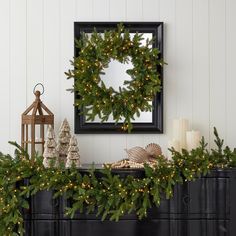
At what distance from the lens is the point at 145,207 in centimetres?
334

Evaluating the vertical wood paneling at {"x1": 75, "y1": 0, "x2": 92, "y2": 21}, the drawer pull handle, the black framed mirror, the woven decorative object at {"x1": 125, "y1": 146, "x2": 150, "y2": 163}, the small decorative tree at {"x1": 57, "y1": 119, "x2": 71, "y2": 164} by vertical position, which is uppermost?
the vertical wood paneling at {"x1": 75, "y1": 0, "x2": 92, "y2": 21}

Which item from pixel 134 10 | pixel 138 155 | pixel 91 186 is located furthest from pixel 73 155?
pixel 134 10

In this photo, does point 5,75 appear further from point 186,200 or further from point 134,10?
point 186,200

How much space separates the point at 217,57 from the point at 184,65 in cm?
26

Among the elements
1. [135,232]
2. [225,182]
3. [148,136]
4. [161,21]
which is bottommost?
[135,232]

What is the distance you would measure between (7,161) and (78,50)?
99 centimetres

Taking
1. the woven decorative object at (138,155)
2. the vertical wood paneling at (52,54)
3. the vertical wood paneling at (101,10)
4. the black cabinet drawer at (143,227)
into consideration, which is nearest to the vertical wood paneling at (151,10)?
the vertical wood paneling at (101,10)

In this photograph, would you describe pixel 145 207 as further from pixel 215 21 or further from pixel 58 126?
pixel 215 21

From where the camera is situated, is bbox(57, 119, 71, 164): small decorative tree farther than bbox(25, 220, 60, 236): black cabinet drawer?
Yes

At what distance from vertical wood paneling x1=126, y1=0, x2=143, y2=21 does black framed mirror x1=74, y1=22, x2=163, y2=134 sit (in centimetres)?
7

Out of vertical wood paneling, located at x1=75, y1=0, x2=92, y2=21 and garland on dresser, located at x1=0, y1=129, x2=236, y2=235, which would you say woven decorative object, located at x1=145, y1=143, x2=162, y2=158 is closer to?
garland on dresser, located at x1=0, y1=129, x2=236, y2=235

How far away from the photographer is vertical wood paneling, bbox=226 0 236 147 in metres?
3.93

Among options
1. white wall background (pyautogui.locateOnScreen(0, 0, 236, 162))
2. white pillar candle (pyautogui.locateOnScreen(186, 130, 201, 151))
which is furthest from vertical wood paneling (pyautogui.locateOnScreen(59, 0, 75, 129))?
white pillar candle (pyautogui.locateOnScreen(186, 130, 201, 151))

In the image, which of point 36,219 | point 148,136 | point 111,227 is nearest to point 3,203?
point 36,219
